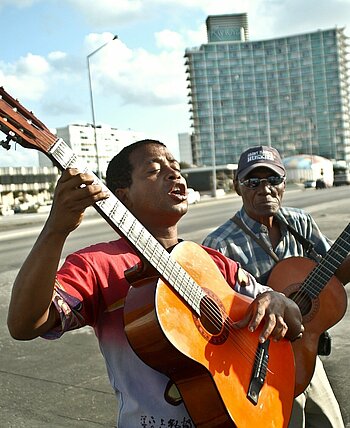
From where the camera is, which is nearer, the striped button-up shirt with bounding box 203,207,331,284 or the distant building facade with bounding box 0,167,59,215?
the striped button-up shirt with bounding box 203,207,331,284

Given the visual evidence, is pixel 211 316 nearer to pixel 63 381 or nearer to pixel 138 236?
pixel 138 236

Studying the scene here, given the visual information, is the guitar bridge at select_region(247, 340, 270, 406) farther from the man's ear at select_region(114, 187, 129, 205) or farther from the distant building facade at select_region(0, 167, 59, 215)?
the distant building facade at select_region(0, 167, 59, 215)

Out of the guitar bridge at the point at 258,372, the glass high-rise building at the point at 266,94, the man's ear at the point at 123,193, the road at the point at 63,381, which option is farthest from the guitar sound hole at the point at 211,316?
the glass high-rise building at the point at 266,94

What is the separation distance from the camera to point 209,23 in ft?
590

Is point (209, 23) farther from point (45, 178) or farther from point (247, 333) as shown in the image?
point (247, 333)

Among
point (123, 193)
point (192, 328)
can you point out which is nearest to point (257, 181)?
point (123, 193)

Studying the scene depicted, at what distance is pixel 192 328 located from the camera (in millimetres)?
2109

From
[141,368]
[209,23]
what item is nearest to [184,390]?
[141,368]

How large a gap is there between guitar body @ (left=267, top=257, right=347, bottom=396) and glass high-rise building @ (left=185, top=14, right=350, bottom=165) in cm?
15472

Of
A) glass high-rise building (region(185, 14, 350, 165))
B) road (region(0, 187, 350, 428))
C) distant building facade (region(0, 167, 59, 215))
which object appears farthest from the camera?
glass high-rise building (region(185, 14, 350, 165))

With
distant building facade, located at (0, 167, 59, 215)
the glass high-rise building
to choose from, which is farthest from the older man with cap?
the glass high-rise building

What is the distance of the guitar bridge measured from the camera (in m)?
2.28

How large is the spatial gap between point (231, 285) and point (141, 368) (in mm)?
653

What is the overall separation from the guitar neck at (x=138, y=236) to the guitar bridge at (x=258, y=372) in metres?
0.35
